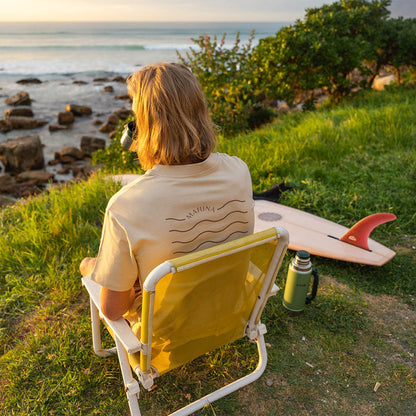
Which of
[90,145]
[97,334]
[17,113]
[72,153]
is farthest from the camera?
[17,113]

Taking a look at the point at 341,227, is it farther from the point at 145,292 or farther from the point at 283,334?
the point at 145,292

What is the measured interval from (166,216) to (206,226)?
0.65 ft

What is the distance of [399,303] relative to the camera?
2.88 m

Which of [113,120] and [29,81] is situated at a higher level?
[113,120]

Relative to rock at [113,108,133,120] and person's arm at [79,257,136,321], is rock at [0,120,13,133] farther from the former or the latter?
person's arm at [79,257,136,321]

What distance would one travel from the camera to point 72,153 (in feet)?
35.5

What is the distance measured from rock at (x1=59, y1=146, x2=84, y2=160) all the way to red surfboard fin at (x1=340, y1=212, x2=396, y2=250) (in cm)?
923

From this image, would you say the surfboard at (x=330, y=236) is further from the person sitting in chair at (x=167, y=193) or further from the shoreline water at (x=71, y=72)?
the shoreline water at (x=71, y=72)

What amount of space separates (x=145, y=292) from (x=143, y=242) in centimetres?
20

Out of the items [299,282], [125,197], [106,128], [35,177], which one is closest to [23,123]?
[106,128]

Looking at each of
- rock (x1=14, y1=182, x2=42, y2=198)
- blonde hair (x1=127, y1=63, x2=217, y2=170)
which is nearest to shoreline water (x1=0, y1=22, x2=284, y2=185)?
rock (x1=14, y1=182, x2=42, y2=198)

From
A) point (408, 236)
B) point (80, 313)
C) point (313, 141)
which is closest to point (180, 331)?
point (80, 313)

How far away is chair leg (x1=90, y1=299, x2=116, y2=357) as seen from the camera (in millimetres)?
2157

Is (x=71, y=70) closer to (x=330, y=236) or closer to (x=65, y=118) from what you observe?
(x=65, y=118)
